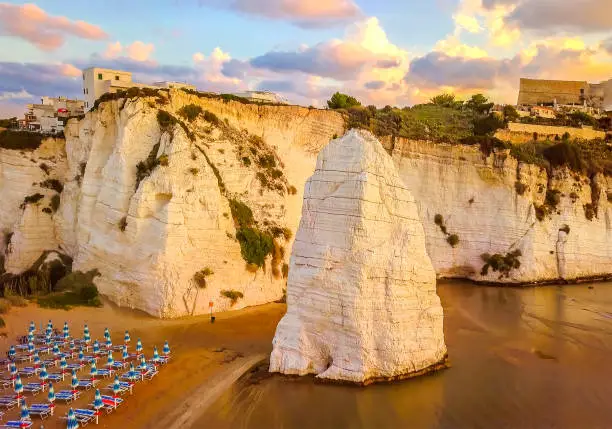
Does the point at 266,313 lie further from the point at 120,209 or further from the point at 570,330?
the point at 570,330

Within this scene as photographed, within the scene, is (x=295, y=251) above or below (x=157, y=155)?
below

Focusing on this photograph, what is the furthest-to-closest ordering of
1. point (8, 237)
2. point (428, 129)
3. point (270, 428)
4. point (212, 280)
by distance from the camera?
point (428, 129), point (8, 237), point (212, 280), point (270, 428)

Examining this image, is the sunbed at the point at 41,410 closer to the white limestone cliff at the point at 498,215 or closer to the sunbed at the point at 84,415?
the sunbed at the point at 84,415

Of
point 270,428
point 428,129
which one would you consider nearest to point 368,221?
point 270,428

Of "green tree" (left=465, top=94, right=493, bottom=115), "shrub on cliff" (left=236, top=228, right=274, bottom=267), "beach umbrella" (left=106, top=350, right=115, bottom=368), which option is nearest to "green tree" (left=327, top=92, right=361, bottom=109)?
"green tree" (left=465, top=94, right=493, bottom=115)

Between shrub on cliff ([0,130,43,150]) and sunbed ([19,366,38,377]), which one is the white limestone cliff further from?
sunbed ([19,366,38,377])
